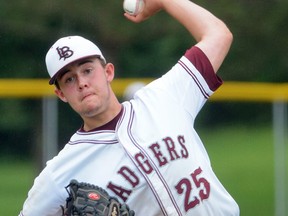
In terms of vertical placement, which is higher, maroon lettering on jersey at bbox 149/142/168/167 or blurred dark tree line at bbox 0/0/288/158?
blurred dark tree line at bbox 0/0/288/158

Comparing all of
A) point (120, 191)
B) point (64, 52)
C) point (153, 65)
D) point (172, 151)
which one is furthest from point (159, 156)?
point (153, 65)

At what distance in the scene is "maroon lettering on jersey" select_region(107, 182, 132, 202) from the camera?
4434 mm

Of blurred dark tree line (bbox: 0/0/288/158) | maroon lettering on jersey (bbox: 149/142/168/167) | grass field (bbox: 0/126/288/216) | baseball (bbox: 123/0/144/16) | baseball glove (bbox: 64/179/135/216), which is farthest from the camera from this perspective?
blurred dark tree line (bbox: 0/0/288/158)

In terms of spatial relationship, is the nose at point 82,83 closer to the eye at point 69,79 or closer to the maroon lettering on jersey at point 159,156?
the eye at point 69,79

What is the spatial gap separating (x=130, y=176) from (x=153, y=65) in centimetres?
764

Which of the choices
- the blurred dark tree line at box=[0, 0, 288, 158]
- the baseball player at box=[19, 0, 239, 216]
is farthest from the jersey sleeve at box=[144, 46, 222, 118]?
the blurred dark tree line at box=[0, 0, 288, 158]

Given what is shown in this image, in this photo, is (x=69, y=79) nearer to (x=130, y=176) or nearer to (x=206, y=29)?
(x=130, y=176)

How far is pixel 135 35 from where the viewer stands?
11891 mm

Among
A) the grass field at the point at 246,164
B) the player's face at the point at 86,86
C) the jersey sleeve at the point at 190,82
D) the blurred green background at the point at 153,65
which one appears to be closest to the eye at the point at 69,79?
the player's face at the point at 86,86

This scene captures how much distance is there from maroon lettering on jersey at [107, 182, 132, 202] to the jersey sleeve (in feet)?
1.29

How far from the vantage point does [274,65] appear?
12672mm

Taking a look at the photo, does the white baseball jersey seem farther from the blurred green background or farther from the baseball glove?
the blurred green background

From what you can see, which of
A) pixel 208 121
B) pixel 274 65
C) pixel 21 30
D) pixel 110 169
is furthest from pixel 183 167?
pixel 274 65

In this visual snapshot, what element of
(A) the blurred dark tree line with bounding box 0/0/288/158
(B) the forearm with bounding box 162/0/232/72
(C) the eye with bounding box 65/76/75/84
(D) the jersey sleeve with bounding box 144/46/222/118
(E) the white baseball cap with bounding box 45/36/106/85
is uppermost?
(A) the blurred dark tree line with bounding box 0/0/288/158
